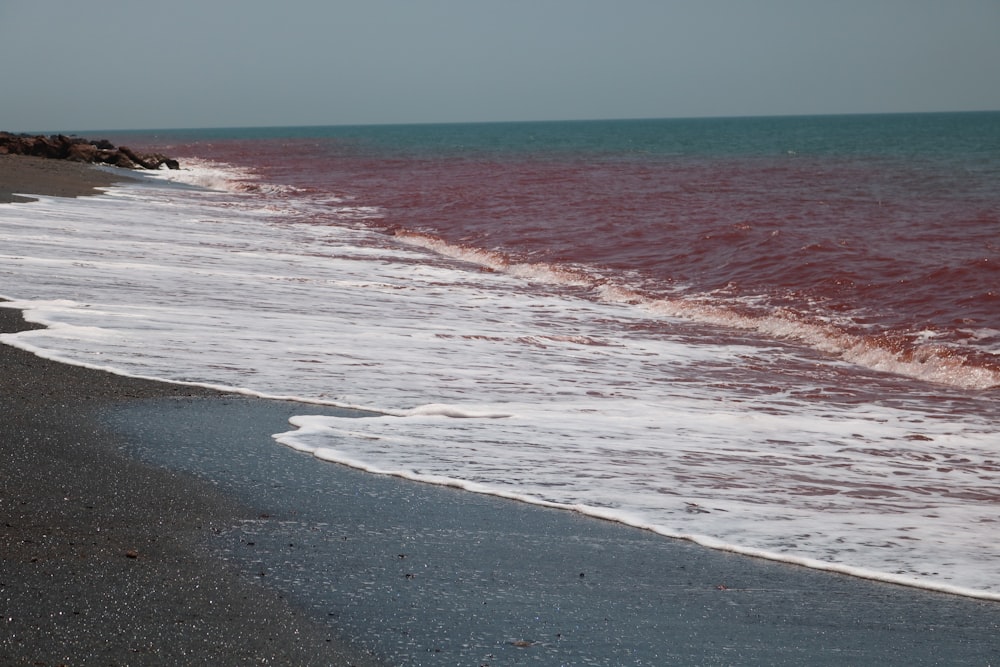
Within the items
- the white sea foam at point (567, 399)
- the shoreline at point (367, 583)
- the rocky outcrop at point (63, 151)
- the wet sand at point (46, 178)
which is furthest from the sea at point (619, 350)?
the rocky outcrop at point (63, 151)

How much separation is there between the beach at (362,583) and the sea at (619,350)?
33 centimetres

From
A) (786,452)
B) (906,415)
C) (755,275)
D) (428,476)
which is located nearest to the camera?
(428,476)

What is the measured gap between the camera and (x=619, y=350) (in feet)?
30.6

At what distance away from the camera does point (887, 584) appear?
159 inches

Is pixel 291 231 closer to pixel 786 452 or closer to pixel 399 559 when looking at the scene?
pixel 786 452

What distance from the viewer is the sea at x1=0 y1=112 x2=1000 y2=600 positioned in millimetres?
5082

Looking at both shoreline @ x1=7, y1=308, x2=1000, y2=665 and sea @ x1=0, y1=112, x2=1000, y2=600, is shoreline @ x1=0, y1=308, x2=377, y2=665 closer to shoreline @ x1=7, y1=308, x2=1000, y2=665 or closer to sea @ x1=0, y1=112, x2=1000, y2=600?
shoreline @ x1=7, y1=308, x2=1000, y2=665

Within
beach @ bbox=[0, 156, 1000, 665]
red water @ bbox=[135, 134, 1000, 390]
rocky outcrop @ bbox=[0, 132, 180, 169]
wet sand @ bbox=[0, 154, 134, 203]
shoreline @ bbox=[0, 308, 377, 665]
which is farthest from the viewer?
rocky outcrop @ bbox=[0, 132, 180, 169]

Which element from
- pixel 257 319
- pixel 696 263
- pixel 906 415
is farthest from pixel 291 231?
pixel 906 415

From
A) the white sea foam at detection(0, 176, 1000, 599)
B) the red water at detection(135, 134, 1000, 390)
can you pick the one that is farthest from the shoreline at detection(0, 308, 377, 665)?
the red water at detection(135, 134, 1000, 390)

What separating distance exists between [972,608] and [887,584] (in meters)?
0.32

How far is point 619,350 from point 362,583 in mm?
5868

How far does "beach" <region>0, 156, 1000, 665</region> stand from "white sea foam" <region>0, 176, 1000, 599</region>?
0.34m

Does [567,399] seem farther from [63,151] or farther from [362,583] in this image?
[63,151]
